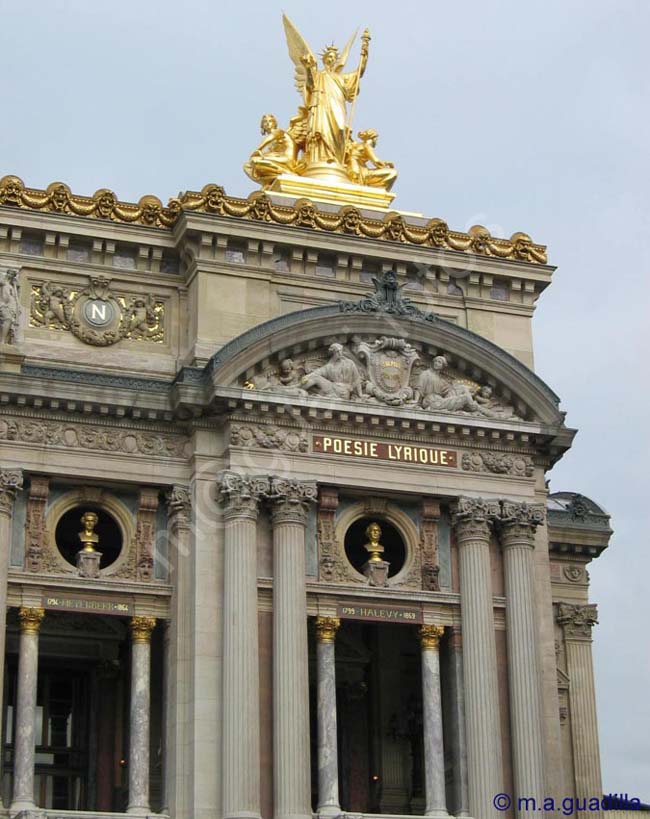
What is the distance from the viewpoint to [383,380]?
140 feet

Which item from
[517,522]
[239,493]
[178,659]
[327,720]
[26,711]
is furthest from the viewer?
[517,522]

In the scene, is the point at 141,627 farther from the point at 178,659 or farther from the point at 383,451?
the point at 383,451

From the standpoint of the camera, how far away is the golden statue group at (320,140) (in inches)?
1849

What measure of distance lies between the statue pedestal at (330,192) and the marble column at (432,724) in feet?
36.3

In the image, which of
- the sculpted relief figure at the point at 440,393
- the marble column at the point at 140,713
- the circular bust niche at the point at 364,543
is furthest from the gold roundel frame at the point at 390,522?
the marble column at the point at 140,713

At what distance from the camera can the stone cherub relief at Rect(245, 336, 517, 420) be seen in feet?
137

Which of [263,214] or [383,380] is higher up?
[263,214]

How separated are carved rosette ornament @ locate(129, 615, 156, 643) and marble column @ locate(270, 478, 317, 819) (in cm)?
269

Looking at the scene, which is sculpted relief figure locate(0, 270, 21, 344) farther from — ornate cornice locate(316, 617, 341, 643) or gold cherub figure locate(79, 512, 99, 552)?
ornate cornice locate(316, 617, 341, 643)

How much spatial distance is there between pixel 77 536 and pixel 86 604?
12.0 feet

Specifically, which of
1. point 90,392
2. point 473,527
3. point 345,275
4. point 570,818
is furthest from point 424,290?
point 570,818

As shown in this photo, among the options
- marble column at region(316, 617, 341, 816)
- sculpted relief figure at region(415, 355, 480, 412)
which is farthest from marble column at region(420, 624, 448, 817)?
sculpted relief figure at region(415, 355, 480, 412)

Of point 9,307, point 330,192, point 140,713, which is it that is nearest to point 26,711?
point 140,713

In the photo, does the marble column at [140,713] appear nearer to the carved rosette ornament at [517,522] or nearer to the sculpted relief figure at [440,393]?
the sculpted relief figure at [440,393]
